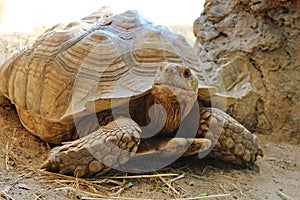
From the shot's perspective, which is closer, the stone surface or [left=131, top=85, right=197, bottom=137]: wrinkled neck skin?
[left=131, top=85, right=197, bottom=137]: wrinkled neck skin

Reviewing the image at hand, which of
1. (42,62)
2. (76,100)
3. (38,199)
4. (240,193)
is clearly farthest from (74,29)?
(240,193)

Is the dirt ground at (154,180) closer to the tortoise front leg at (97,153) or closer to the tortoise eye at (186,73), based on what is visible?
the tortoise front leg at (97,153)

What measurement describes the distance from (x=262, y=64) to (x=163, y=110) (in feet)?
5.62

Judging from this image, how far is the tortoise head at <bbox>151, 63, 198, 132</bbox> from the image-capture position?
2238 millimetres

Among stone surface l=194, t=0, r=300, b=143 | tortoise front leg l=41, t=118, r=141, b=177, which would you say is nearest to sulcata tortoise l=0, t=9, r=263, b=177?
tortoise front leg l=41, t=118, r=141, b=177

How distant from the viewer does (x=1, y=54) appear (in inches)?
187

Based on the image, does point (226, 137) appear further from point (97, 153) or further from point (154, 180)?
point (97, 153)

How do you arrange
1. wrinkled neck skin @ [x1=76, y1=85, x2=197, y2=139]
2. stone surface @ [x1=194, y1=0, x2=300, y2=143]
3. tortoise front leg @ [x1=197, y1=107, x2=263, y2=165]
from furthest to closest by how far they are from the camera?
stone surface @ [x1=194, y1=0, x2=300, y2=143], tortoise front leg @ [x1=197, y1=107, x2=263, y2=165], wrinkled neck skin @ [x1=76, y1=85, x2=197, y2=139]

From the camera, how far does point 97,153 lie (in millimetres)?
2213

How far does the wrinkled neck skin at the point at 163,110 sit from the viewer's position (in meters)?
2.31

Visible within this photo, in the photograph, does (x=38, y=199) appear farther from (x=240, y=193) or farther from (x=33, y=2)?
(x=33, y=2)

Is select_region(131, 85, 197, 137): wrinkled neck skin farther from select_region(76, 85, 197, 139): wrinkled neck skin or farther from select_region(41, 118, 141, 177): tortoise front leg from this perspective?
select_region(41, 118, 141, 177): tortoise front leg

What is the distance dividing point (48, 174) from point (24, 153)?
613mm

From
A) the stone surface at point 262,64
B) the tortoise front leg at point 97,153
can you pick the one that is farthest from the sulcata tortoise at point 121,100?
the stone surface at point 262,64
